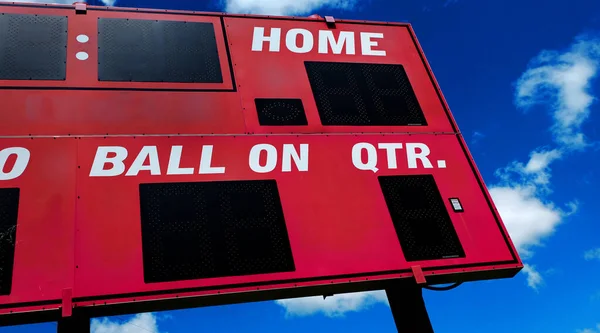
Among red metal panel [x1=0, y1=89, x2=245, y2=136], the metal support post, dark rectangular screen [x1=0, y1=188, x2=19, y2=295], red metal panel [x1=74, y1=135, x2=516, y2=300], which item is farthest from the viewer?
red metal panel [x1=0, y1=89, x2=245, y2=136]

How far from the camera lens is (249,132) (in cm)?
509

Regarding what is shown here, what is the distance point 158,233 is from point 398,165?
7.83ft

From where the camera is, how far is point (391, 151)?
5.32 meters

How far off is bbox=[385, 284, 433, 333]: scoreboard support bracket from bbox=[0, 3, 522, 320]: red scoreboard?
0.40 m

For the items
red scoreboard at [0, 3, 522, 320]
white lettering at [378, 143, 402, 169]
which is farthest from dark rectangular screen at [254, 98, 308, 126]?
white lettering at [378, 143, 402, 169]

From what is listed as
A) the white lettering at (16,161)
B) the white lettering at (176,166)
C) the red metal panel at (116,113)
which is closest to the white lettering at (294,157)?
the red metal panel at (116,113)

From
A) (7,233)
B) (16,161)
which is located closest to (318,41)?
(16,161)

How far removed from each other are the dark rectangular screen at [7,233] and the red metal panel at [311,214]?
453 mm

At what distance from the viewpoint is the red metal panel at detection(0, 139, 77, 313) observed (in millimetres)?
3766

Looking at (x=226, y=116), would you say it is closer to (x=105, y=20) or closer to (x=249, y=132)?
(x=249, y=132)

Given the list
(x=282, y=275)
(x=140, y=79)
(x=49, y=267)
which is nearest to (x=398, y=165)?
(x=282, y=275)

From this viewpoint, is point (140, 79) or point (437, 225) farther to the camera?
point (140, 79)

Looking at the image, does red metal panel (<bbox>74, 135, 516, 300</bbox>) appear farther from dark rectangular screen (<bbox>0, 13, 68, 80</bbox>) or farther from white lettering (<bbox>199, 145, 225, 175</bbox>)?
dark rectangular screen (<bbox>0, 13, 68, 80</bbox>)

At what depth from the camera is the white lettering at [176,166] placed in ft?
15.1
